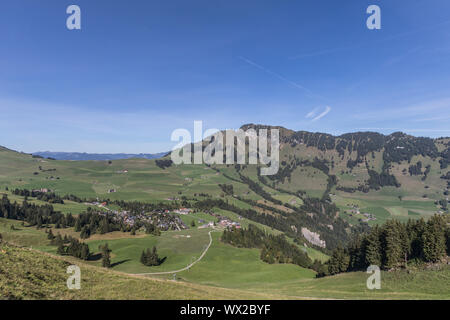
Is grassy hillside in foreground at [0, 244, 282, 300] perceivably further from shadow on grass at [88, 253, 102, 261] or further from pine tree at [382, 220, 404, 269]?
shadow on grass at [88, 253, 102, 261]

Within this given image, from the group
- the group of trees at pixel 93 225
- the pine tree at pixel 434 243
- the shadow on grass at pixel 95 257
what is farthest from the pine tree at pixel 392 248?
the group of trees at pixel 93 225

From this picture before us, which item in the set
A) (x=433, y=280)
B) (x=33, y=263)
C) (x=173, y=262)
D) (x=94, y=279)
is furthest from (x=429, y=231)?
(x=173, y=262)

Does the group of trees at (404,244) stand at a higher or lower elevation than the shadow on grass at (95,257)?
higher

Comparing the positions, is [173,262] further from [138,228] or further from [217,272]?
[138,228]

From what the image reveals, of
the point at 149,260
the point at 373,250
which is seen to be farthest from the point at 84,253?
the point at 373,250

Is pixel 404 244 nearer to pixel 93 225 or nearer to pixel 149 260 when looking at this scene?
pixel 149 260

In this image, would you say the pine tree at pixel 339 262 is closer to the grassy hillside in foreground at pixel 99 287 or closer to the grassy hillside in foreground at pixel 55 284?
the grassy hillside in foreground at pixel 99 287
